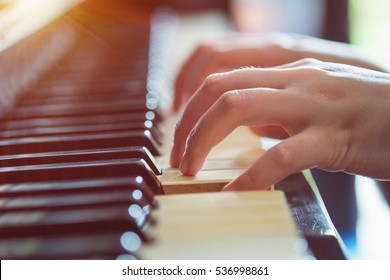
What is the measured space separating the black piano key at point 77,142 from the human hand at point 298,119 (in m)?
0.09

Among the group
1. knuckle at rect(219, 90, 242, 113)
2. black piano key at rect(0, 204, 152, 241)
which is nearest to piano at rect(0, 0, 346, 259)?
black piano key at rect(0, 204, 152, 241)

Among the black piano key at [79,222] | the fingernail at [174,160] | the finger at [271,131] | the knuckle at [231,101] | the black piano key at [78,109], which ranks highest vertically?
the knuckle at [231,101]

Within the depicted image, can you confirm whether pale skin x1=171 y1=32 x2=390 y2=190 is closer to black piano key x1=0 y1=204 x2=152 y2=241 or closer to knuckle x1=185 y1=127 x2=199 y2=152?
knuckle x1=185 y1=127 x2=199 y2=152

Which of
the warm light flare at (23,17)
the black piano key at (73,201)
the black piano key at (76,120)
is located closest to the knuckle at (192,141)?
the black piano key at (73,201)

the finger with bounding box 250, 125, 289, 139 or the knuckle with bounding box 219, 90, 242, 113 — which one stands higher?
the knuckle with bounding box 219, 90, 242, 113

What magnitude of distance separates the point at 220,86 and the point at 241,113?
0.10m

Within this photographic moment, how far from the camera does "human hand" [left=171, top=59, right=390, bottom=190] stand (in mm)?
649


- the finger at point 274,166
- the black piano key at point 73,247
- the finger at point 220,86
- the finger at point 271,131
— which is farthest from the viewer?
the finger at point 271,131

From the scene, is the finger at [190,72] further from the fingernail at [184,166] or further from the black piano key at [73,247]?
the black piano key at [73,247]

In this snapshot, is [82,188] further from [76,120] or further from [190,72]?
[190,72]

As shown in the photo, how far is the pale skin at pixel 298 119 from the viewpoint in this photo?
650mm

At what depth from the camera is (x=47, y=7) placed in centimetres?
117

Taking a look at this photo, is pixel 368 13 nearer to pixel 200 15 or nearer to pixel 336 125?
pixel 200 15
